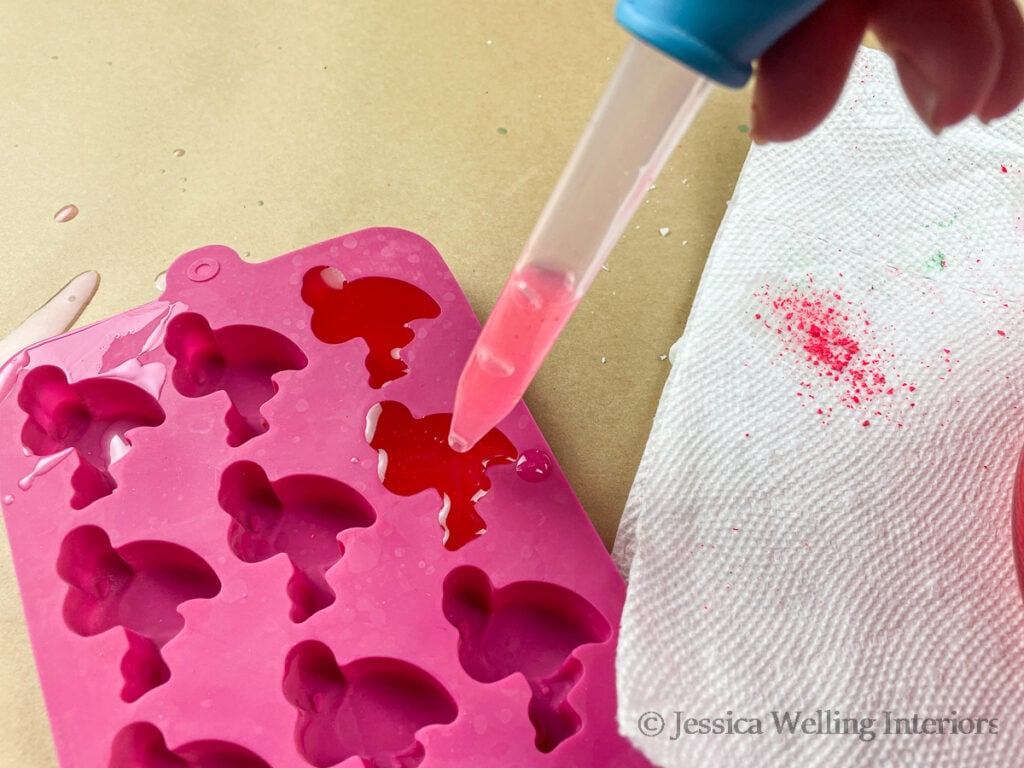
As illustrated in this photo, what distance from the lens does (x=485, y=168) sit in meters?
0.67

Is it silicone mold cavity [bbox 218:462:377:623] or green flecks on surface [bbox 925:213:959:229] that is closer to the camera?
silicone mold cavity [bbox 218:462:377:623]

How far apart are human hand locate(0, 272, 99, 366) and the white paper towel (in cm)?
41

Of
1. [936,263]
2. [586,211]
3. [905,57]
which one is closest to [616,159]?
[586,211]

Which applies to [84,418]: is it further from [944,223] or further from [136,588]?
[944,223]

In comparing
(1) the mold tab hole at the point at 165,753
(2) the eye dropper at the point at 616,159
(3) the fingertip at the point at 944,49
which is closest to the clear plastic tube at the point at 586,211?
(2) the eye dropper at the point at 616,159

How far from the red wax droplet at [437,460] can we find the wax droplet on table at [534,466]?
0.01 meters

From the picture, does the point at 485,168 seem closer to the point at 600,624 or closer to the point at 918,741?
the point at 600,624

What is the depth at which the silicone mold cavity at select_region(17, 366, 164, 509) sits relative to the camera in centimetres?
52

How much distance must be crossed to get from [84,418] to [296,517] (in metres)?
0.16

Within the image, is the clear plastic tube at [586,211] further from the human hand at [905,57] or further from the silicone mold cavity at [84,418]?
the silicone mold cavity at [84,418]

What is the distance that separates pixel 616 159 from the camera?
327 millimetres

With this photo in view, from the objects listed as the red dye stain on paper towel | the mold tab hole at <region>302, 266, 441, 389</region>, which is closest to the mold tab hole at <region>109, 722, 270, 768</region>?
the mold tab hole at <region>302, 266, 441, 389</region>

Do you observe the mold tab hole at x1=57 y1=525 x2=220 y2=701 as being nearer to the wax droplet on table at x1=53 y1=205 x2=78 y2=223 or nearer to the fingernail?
the wax droplet on table at x1=53 y1=205 x2=78 y2=223

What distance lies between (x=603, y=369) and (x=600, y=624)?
0.18 metres
